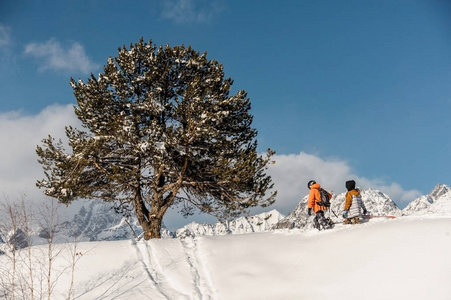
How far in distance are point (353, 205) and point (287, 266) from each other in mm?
3766

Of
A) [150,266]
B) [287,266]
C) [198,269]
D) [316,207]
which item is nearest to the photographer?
[287,266]

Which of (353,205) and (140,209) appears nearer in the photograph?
(353,205)

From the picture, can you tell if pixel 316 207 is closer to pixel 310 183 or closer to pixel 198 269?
pixel 310 183

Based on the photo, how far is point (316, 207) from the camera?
10586 mm

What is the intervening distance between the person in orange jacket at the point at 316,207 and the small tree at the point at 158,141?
2628 millimetres

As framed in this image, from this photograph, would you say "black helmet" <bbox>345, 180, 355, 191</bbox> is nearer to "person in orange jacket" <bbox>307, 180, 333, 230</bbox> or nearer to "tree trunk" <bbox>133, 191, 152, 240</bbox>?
"person in orange jacket" <bbox>307, 180, 333, 230</bbox>

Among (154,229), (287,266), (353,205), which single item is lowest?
(287,266)

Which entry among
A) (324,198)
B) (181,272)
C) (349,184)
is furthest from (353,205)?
(181,272)

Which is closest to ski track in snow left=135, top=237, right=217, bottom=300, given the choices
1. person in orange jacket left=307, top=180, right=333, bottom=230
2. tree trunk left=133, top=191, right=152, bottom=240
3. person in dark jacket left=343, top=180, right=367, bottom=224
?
tree trunk left=133, top=191, right=152, bottom=240

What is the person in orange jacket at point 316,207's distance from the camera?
1050cm

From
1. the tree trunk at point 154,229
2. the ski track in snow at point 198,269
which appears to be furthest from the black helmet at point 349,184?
the tree trunk at point 154,229

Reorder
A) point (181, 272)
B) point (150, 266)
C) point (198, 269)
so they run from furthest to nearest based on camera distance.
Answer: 1. point (150, 266)
2. point (198, 269)
3. point (181, 272)

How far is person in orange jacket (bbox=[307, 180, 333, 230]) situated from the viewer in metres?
10.5

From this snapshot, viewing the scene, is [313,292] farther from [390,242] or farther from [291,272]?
[390,242]
